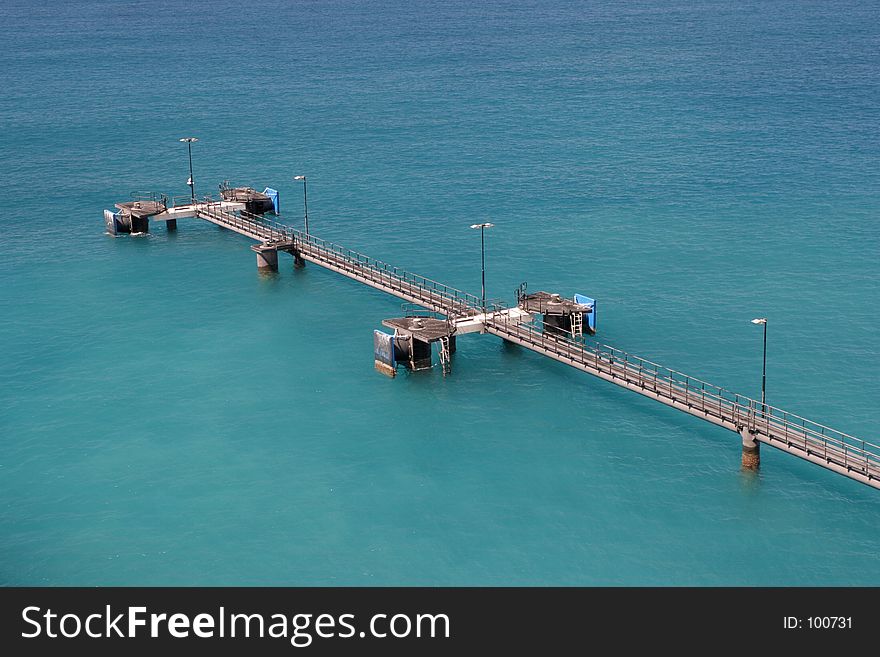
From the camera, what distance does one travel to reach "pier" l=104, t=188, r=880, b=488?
7794cm

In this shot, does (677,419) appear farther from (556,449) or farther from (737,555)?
(737,555)

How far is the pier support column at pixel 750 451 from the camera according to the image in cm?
7862

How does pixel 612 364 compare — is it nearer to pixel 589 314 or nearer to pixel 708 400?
pixel 708 400

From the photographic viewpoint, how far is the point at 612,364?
88750 millimetres

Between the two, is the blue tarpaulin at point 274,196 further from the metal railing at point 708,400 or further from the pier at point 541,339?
the metal railing at point 708,400

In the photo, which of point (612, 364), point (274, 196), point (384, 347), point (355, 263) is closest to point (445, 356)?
point (384, 347)

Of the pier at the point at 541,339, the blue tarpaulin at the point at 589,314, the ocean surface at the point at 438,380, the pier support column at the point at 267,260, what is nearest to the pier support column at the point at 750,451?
the pier at the point at 541,339

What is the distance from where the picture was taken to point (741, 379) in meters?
94.2

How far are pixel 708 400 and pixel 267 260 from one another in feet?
169

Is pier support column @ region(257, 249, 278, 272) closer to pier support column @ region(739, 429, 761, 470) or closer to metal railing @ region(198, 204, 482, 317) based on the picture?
metal railing @ region(198, 204, 482, 317)

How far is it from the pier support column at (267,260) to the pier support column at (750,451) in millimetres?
56887
